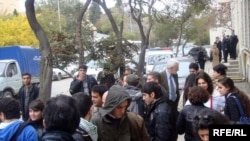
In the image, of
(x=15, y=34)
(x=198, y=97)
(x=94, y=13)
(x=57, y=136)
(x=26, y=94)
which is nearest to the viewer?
(x=57, y=136)

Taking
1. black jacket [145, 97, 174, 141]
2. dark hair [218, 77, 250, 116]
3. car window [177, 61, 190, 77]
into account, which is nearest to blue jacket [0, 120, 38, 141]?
black jacket [145, 97, 174, 141]

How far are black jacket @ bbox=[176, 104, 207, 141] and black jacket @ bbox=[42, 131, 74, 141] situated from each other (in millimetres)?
1943

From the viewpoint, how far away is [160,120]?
18.1 feet

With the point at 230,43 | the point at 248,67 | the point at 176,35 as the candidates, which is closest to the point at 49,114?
the point at 248,67

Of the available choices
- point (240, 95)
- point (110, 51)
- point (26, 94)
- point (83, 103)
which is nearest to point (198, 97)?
point (240, 95)

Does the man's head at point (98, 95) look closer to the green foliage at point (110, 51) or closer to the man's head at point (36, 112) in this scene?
the man's head at point (36, 112)

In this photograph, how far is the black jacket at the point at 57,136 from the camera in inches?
139

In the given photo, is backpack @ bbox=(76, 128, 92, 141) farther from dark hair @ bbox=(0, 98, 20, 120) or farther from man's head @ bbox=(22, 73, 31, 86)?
man's head @ bbox=(22, 73, 31, 86)

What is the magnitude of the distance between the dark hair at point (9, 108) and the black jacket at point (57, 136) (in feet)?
3.81

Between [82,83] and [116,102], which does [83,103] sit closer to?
[116,102]

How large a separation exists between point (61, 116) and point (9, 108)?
124 centimetres

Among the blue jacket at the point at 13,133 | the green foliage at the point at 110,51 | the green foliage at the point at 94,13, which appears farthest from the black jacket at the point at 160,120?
the green foliage at the point at 94,13

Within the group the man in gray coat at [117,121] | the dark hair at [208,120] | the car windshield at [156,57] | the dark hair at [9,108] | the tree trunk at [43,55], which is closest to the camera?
the dark hair at [208,120]

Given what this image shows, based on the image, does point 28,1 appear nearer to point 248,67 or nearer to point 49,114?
point 49,114
